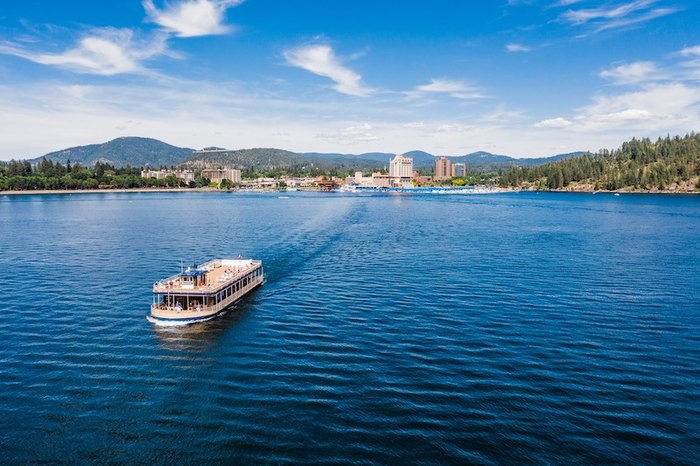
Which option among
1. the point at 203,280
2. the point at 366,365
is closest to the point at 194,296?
the point at 203,280

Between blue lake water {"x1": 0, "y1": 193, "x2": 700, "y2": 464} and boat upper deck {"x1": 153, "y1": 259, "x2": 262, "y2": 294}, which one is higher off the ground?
boat upper deck {"x1": 153, "y1": 259, "x2": 262, "y2": 294}

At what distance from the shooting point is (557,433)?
98.5 ft

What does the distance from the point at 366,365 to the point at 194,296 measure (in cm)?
2235

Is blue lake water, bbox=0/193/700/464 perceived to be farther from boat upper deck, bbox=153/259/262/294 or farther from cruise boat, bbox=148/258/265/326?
boat upper deck, bbox=153/259/262/294

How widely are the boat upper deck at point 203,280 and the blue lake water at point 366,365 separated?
152 inches

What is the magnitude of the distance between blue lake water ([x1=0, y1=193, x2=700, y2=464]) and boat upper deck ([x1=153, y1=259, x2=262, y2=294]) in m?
3.86

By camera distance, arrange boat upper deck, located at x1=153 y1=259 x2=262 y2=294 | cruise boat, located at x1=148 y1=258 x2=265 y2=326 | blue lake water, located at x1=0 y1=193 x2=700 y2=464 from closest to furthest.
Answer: blue lake water, located at x1=0 y1=193 x2=700 y2=464 → cruise boat, located at x1=148 y1=258 x2=265 y2=326 → boat upper deck, located at x1=153 y1=259 x2=262 y2=294

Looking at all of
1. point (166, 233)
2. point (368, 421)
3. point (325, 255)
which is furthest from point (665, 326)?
point (166, 233)

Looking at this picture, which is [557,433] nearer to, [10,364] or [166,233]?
[10,364]

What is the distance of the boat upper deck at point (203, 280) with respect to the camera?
52388 mm

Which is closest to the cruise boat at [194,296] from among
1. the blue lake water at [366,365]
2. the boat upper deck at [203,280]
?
the boat upper deck at [203,280]

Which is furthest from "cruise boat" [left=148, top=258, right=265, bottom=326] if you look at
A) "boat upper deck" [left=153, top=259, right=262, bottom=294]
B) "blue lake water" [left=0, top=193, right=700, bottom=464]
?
"blue lake water" [left=0, top=193, right=700, bottom=464]

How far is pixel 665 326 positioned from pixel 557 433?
26728mm

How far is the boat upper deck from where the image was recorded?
5239 cm
